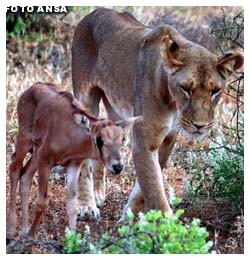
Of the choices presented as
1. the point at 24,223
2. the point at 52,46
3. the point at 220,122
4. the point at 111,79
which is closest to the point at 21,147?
the point at 24,223

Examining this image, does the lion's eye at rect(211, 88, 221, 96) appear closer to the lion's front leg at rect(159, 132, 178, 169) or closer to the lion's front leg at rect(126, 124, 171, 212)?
the lion's front leg at rect(126, 124, 171, 212)

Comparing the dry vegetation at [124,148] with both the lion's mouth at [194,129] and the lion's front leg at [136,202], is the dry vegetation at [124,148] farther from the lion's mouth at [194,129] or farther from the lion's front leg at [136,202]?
the lion's mouth at [194,129]

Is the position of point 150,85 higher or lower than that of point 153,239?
higher

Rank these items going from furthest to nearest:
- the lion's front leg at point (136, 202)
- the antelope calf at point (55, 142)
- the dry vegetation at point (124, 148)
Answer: the lion's front leg at point (136, 202), the dry vegetation at point (124, 148), the antelope calf at point (55, 142)

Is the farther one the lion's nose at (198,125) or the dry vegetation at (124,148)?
the dry vegetation at (124,148)

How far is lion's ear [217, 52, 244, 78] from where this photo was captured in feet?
22.3

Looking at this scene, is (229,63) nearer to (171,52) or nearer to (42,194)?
(171,52)

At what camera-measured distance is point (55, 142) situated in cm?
653

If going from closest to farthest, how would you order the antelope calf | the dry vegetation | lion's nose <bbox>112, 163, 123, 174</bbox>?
lion's nose <bbox>112, 163, 123, 174</bbox> < the antelope calf < the dry vegetation

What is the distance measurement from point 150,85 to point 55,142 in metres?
0.84

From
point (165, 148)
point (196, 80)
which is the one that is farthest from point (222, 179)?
point (196, 80)

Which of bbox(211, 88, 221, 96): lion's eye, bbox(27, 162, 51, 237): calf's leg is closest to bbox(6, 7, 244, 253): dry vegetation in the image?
bbox(27, 162, 51, 237): calf's leg

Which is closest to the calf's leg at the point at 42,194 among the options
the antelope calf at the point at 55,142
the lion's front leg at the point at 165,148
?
the antelope calf at the point at 55,142

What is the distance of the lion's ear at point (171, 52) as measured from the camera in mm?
6816
